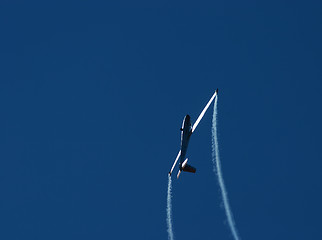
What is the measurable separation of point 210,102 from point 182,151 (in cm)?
1594

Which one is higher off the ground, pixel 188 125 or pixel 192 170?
pixel 188 125

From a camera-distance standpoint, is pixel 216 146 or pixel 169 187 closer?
pixel 216 146

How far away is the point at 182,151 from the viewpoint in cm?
10581

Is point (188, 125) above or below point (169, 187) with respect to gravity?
above

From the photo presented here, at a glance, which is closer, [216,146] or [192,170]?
[216,146]

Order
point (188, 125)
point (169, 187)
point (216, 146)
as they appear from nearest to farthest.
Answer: point (216, 146) → point (188, 125) → point (169, 187)

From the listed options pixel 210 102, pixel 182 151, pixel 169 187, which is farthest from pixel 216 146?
pixel 169 187

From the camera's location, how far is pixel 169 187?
112 metres

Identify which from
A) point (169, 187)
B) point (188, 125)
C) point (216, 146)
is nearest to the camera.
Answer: point (216, 146)

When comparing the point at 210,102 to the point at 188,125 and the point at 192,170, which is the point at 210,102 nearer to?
the point at 188,125

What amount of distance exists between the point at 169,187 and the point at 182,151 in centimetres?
999

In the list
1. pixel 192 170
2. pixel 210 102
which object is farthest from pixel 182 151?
pixel 210 102

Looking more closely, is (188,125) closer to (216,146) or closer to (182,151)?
(182,151)

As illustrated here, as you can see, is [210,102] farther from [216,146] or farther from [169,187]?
[169,187]
